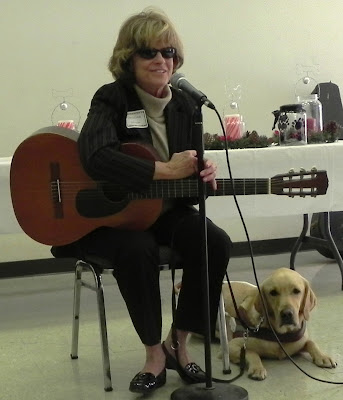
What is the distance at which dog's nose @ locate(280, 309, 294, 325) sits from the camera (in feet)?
6.53

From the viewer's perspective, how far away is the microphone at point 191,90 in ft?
5.16

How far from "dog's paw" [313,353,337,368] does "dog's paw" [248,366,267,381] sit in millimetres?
183

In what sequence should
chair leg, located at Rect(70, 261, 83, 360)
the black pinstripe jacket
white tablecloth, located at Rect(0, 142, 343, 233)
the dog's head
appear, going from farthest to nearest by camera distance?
white tablecloth, located at Rect(0, 142, 343, 233), chair leg, located at Rect(70, 261, 83, 360), the dog's head, the black pinstripe jacket

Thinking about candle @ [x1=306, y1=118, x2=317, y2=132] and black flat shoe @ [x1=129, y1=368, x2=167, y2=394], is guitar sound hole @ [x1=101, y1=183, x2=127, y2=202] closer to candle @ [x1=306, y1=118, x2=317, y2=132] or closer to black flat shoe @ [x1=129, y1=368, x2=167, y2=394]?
black flat shoe @ [x1=129, y1=368, x2=167, y2=394]

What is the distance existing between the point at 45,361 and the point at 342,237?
191 cm

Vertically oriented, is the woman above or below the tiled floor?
above

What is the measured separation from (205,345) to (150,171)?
1.58ft

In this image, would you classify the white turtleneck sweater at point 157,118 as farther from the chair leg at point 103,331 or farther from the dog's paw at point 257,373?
the dog's paw at point 257,373

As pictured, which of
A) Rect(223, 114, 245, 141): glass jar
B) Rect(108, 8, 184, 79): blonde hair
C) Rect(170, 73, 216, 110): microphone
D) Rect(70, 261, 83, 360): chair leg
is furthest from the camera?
Rect(223, 114, 245, 141): glass jar

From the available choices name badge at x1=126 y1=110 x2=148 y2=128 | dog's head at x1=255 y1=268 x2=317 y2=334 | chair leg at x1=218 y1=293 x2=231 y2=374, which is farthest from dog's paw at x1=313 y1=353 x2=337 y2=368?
name badge at x1=126 y1=110 x2=148 y2=128

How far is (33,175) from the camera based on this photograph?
195cm

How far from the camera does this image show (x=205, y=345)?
168 centimetres

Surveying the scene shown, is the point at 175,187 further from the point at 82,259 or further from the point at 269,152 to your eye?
the point at 269,152

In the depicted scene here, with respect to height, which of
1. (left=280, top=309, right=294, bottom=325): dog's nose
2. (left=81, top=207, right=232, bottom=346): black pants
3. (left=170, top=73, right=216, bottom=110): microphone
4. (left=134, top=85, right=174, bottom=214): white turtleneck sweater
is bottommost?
(left=280, top=309, right=294, bottom=325): dog's nose
